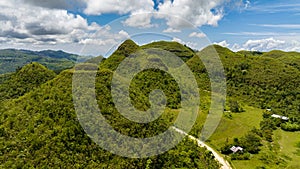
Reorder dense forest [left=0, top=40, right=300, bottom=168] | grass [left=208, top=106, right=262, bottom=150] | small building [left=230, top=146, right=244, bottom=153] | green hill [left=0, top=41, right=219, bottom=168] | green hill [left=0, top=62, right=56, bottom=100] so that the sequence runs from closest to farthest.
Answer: green hill [left=0, top=41, right=219, bottom=168]
dense forest [left=0, top=40, right=300, bottom=168]
small building [left=230, top=146, right=244, bottom=153]
green hill [left=0, top=62, right=56, bottom=100]
grass [left=208, top=106, right=262, bottom=150]

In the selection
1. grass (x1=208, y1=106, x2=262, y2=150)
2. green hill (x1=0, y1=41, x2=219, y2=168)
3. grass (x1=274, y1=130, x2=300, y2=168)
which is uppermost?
green hill (x1=0, y1=41, x2=219, y2=168)

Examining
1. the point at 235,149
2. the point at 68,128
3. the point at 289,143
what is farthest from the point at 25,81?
the point at 289,143

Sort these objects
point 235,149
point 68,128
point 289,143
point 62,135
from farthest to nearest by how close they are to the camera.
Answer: point 289,143
point 235,149
point 68,128
point 62,135

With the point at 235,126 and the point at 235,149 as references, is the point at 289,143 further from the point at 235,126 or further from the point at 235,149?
the point at 235,149

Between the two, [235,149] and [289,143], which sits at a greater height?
[235,149]

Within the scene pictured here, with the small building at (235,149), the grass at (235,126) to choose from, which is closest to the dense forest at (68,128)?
the small building at (235,149)

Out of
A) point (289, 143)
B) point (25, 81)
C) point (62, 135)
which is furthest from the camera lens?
point (25, 81)

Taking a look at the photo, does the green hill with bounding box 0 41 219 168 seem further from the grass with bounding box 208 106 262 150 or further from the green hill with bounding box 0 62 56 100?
the green hill with bounding box 0 62 56 100

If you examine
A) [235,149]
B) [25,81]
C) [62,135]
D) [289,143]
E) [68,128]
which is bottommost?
[289,143]

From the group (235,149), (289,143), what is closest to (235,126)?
(289,143)

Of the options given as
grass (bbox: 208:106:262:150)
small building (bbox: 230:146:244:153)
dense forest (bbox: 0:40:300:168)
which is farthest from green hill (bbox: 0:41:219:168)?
grass (bbox: 208:106:262:150)

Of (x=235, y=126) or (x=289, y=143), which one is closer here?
(x=289, y=143)

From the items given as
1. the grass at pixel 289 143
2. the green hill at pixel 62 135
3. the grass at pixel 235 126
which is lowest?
the grass at pixel 289 143

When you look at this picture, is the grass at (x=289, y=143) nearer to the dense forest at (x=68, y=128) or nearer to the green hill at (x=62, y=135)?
the dense forest at (x=68, y=128)
